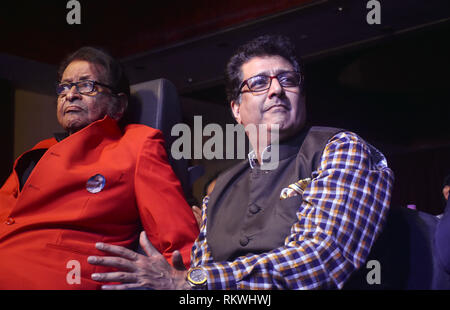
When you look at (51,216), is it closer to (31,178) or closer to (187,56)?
(31,178)

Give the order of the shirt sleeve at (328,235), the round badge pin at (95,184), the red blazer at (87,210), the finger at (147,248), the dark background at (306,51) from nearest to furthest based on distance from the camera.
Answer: the shirt sleeve at (328,235), the finger at (147,248), the red blazer at (87,210), the round badge pin at (95,184), the dark background at (306,51)

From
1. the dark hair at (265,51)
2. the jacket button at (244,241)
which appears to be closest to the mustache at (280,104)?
the dark hair at (265,51)

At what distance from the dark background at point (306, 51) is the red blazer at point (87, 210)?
2710 mm

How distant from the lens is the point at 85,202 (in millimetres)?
1476

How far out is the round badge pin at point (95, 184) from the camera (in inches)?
59.1

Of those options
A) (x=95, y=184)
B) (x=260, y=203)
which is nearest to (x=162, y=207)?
(x=95, y=184)

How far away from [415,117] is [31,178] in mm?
6140

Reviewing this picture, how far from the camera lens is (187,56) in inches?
194

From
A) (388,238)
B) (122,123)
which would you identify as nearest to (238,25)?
(122,123)

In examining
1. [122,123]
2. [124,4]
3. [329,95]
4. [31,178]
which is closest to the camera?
[31,178]

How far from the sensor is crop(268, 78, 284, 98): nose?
1381mm
